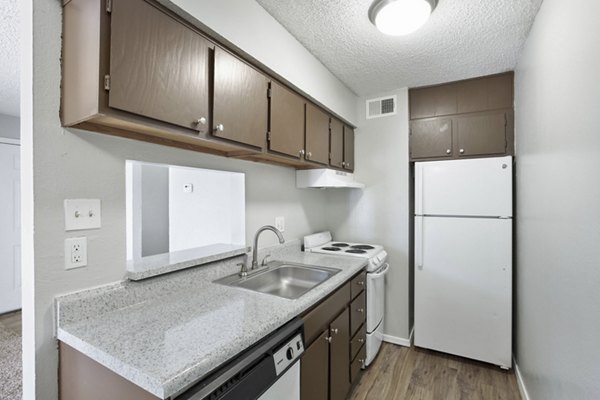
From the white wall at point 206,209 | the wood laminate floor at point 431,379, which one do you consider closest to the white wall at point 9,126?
the white wall at point 206,209

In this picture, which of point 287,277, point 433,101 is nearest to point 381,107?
point 433,101

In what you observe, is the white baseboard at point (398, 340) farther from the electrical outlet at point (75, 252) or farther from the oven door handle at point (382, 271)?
the electrical outlet at point (75, 252)

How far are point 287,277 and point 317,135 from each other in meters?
1.11

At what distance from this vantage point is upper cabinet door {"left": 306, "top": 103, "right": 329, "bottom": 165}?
2102 millimetres

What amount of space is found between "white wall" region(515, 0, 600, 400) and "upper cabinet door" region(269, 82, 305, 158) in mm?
1375

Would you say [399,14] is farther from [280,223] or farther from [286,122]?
[280,223]

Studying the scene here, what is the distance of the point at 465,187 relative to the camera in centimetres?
239

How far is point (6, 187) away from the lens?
3477 mm

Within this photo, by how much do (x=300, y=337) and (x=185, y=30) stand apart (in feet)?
4.63

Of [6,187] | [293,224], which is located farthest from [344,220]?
[6,187]

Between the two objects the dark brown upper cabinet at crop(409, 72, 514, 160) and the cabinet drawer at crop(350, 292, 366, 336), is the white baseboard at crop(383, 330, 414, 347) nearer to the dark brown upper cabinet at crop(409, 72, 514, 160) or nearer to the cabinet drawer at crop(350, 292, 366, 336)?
the cabinet drawer at crop(350, 292, 366, 336)

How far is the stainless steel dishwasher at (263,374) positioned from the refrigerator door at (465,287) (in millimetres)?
1729

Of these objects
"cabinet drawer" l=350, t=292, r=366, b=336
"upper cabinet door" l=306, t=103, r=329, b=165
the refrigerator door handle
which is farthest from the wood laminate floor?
"upper cabinet door" l=306, t=103, r=329, b=165

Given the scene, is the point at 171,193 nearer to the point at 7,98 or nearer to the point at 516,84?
the point at 7,98
